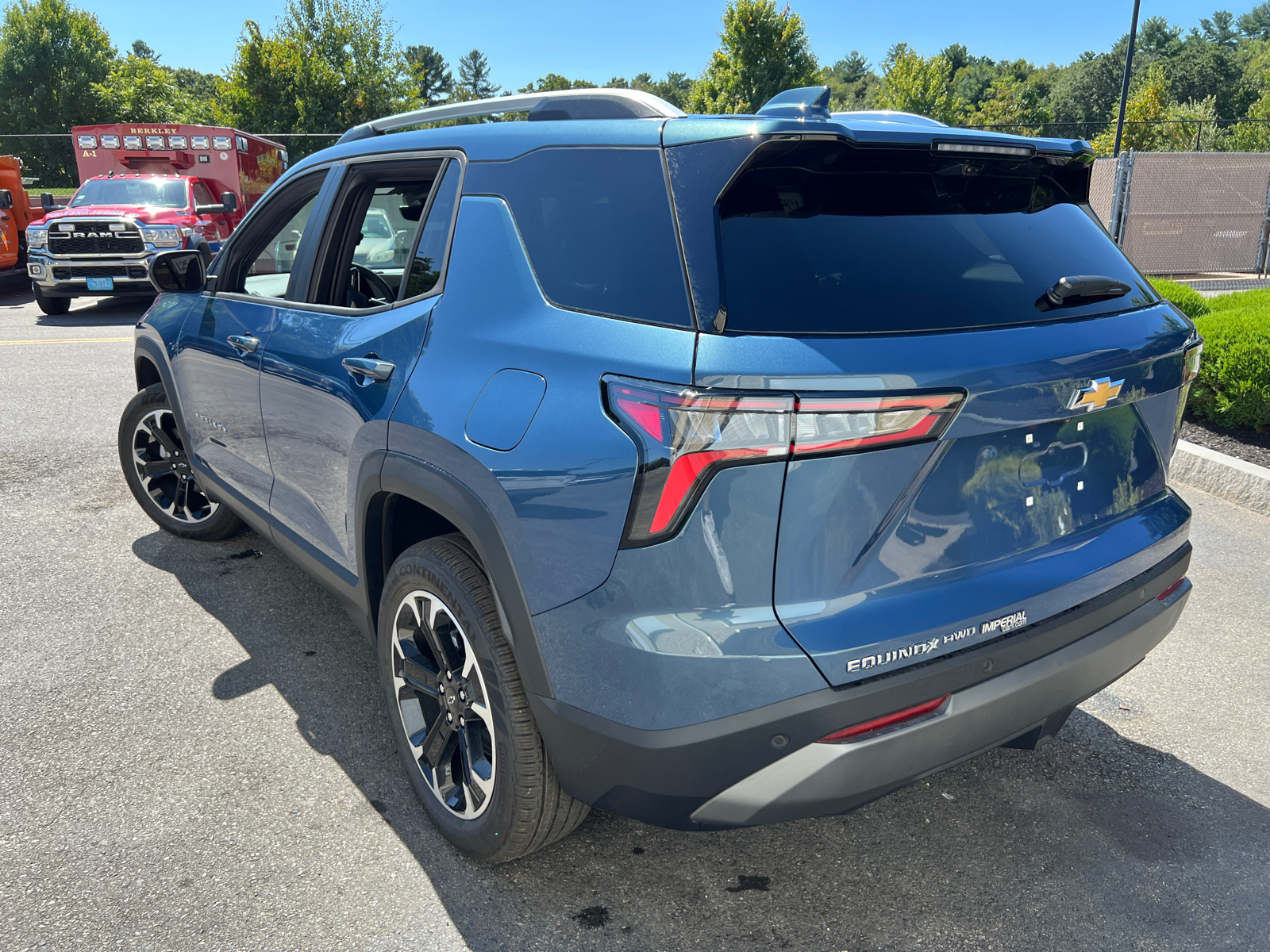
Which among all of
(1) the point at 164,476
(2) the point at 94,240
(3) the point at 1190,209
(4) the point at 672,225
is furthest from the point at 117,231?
(3) the point at 1190,209

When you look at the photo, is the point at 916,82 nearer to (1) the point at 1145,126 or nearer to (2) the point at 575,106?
(1) the point at 1145,126

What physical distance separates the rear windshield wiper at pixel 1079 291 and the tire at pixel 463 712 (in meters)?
1.47

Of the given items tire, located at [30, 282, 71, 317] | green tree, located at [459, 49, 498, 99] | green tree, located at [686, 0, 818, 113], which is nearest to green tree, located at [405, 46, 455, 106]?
green tree, located at [459, 49, 498, 99]

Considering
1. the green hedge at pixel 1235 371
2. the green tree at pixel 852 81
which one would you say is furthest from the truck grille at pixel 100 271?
the green tree at pixel 852 81

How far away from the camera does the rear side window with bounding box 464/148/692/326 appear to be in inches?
77.1

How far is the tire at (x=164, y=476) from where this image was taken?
475cm

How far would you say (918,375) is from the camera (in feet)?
6.00

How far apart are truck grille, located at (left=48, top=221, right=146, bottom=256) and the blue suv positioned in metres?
13.1

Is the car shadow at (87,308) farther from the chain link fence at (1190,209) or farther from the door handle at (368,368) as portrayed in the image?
the chain link fence at (1190,209)

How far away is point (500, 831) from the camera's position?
7.71 ft

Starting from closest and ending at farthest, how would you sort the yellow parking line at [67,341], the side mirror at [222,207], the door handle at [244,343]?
the door handle at [244,343] < the yellow parking line at [67,341] < the side mirror at [222,207]

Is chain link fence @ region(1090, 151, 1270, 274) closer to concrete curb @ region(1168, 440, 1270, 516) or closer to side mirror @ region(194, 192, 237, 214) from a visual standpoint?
concrete curb @ region(1168, 440, 1270, 516)

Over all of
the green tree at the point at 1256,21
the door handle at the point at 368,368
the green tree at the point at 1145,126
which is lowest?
the door handle at the point at 368,368

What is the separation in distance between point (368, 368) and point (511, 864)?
140 centimetres
